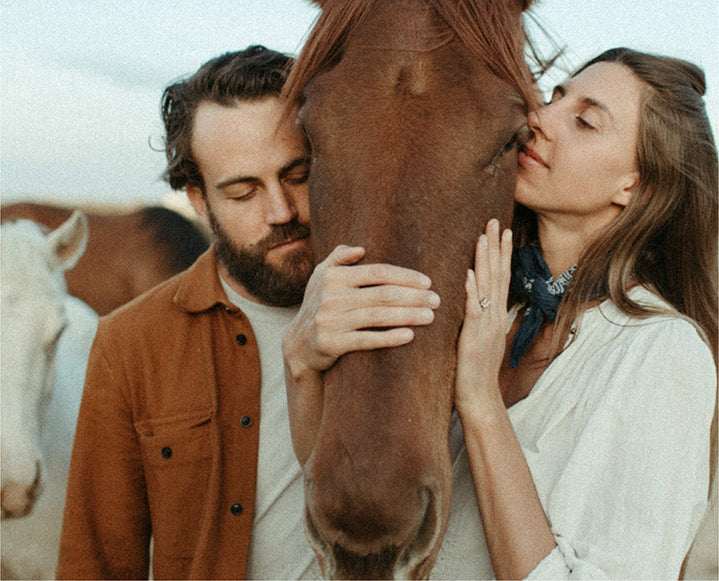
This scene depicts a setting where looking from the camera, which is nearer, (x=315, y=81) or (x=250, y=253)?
(x=315, y=81)

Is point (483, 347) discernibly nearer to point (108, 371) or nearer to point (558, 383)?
point (558, 383)

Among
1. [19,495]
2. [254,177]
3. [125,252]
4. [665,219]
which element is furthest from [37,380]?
[665,219]

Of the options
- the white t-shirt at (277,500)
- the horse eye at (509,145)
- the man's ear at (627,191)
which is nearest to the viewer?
the horse eye at (509,145)

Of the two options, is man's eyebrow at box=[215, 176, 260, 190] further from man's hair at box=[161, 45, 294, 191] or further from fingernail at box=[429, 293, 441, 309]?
fingernail at box=[429, 293, 441, 309]

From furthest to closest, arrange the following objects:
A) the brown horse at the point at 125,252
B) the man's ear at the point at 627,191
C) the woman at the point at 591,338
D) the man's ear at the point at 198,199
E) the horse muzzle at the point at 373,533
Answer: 1. the brown horse at the point at 125,252
2. the man's ear at the point at 198,199
3. the man's ear at the point at 627,191
4. the woman at the point at 591,338
5. the horse muzzle at the point at 373,533

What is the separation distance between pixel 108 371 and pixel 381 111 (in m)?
1.50

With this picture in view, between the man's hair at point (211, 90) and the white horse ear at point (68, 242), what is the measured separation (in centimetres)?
86

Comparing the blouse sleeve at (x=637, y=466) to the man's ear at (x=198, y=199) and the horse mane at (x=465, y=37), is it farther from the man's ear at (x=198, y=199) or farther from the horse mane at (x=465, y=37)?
the man's ear at (x=198, y=199)

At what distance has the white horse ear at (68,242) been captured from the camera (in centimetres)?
345

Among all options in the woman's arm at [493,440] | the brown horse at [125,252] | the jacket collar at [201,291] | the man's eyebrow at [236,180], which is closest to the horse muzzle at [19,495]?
the brown horse at [125,252]

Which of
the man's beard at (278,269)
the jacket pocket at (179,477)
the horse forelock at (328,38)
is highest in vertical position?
the horse forelock at (328,38)

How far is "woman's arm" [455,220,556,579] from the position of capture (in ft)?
5.29

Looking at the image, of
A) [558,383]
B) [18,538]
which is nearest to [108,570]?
[18,538]

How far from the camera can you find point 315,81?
192 cm
